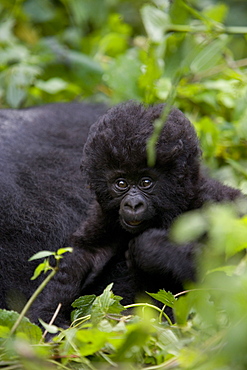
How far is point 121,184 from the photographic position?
6.17ft

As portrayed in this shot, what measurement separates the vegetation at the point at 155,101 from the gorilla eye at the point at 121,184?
8.6 inches

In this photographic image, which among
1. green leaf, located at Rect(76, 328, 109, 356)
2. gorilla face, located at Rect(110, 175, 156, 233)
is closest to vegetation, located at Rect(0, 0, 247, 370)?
green leaf, located at Rect(76, 328, 109, 356)

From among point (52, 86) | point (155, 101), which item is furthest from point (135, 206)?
point (52, 86)

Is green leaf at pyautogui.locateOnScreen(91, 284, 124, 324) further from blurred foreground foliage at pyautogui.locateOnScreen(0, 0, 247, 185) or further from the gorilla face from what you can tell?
blurred foreground foliage at pyautogui.locateOnScreen(0, 0, 247, 185)

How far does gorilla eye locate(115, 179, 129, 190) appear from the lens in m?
1.88

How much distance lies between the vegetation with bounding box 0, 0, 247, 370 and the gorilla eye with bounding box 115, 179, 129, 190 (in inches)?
8.6

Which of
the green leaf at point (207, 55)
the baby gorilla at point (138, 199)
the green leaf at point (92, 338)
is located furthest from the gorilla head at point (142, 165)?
the green leaf at point (92, 338)

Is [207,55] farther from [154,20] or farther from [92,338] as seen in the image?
[92,338]

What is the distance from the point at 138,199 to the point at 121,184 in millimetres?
91

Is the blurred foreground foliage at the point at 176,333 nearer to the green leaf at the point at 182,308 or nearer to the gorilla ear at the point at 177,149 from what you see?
the green leaf at the point at 182,308

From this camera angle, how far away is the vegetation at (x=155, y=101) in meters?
1.22

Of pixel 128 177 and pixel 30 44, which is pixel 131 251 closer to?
pixel 128 177

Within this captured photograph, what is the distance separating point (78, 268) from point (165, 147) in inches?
19.7

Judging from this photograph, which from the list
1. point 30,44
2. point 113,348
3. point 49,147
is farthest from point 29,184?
point 30,44
